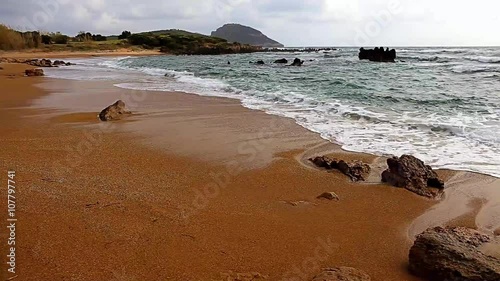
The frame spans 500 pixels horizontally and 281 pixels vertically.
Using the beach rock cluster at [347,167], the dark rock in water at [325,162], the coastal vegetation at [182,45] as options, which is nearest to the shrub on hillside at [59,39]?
the coastal vegetation at [182,45]

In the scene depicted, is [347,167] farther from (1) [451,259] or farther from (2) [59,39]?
(2) [59,39]

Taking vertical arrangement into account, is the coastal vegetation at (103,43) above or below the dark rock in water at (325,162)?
above

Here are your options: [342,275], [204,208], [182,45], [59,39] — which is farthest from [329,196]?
[182,45]

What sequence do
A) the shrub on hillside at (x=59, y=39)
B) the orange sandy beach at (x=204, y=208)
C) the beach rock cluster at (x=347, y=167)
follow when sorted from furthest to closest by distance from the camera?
1. the shrub on hillside at (x=59, y=39)
2. the beach rock cluster at (x=347, y=167)
3. the orange sandy beach at (x=204, y=208)

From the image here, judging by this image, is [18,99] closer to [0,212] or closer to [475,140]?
[0,212]

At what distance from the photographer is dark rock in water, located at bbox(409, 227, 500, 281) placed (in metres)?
2.99

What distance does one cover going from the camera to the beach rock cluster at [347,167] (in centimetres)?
562

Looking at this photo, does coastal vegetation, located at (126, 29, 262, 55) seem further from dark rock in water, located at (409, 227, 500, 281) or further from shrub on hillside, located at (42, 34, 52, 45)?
dark rock in water, located at (409, 227, 500, 281)

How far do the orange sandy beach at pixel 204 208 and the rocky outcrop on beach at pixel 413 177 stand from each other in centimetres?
17

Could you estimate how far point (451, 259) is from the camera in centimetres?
314

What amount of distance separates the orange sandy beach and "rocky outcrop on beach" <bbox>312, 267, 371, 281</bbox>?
174 millimetres

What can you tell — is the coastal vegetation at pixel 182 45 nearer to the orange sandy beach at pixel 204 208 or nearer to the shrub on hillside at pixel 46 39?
the shrub on hillside at pixel 46 39

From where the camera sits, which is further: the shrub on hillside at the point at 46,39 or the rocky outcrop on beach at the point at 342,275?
the shrub on hillside at the point at 46,39

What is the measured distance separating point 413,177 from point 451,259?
7.34 feet
